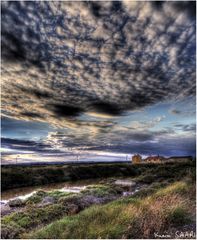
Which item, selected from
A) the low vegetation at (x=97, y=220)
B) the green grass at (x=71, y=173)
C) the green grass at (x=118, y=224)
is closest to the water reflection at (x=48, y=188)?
the green grass at (x=71, y=173)

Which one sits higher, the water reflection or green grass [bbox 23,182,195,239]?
green grass [bbox 23,182,195,239]

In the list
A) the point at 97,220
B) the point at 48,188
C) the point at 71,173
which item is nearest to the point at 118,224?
the point at 97,220

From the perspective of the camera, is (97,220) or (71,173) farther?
(71,173)

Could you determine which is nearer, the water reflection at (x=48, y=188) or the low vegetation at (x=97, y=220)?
the low vegetation at (x=97, y=220)

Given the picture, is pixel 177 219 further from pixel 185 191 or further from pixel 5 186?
pixel 5 186

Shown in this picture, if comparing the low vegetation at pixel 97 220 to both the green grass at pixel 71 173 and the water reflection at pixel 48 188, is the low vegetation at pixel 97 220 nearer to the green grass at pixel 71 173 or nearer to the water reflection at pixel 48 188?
the water reflection at pixel 48 188

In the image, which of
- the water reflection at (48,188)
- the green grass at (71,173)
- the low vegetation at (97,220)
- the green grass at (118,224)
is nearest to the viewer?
the green grass at (118,224)

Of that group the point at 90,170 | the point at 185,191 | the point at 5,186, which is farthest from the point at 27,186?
the point at 185,191

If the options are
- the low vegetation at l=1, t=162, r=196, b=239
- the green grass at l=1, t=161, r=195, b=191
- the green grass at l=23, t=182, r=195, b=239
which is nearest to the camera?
the green grass at l=23, t=182, r=195, b=239

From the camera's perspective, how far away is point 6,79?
1350cm

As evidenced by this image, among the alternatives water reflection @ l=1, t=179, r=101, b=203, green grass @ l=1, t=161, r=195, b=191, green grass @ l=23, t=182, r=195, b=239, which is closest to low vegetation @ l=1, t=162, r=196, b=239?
green grass @ l=23, t=182, r=195, b=239

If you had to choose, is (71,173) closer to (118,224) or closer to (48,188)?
(48,188)

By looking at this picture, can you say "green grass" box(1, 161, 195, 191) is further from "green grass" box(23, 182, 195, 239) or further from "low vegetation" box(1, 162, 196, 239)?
"green grass" box(23, 182, 195, 239)

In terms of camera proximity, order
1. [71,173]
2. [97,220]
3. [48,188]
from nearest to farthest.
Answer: [97,220], [48,188], [71,173]
